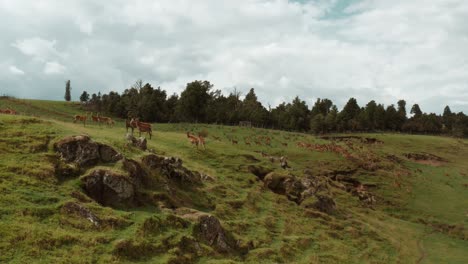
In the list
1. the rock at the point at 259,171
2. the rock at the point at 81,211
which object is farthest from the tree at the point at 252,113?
the rock at the point at 81,211

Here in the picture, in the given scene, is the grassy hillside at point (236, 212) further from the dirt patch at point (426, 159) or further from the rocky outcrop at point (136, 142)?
the dirt patch at point (426, 159)

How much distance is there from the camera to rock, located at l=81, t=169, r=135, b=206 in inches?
894

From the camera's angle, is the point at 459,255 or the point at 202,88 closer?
the point at 459,255

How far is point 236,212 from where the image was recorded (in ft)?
100

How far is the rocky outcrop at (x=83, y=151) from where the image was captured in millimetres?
24359

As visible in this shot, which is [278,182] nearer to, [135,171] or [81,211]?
[135,171]

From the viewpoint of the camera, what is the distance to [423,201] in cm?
5009

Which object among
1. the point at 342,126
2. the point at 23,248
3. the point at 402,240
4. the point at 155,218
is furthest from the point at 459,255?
the point at 342,126

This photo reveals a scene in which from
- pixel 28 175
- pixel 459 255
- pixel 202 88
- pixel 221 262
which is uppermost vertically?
pixel 202 88

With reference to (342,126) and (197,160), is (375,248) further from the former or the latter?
(342,126)

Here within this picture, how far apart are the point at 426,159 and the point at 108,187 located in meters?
72.4

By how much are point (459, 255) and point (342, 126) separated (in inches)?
3657

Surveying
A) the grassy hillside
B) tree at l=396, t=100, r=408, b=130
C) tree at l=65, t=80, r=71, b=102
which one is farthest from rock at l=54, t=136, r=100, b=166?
tree at l=65, t=80, r=71, b=102

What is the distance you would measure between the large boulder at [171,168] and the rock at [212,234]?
267 inches
